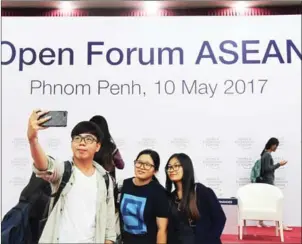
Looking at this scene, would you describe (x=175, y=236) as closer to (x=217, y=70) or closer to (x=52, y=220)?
(x=52, y=220)

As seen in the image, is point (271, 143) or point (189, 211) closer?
point (189, 211)

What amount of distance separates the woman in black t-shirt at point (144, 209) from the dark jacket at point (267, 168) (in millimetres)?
972

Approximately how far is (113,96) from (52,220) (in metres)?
1.05

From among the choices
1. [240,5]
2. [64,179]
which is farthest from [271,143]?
[64,179]

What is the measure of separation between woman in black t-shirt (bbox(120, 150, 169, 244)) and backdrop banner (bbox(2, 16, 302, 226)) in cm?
62

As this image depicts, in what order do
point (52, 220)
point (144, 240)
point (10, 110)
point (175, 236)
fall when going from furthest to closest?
point (10, 110) → point (175, 236) → point (144, 240) → point (52, 220)

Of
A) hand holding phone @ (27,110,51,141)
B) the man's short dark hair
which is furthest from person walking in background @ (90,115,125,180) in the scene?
hand holding phone @ (27,110,51,141)

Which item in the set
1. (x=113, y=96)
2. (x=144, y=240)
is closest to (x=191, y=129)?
(x=113, y=96)

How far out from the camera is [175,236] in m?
1.94

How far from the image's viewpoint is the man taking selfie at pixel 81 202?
5.45ft

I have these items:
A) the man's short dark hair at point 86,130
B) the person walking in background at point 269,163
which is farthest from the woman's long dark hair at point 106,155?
the person walking in background at point 269,163

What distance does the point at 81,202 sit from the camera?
5.59 feet

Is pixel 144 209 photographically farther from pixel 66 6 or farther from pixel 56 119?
pixel 66 6

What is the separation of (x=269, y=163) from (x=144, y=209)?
115 centimetres
